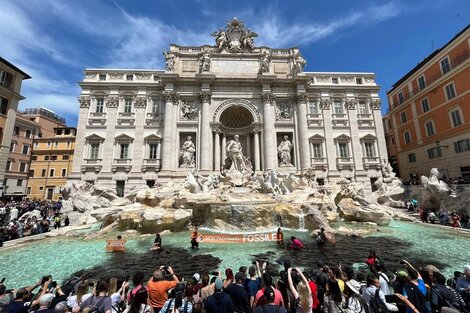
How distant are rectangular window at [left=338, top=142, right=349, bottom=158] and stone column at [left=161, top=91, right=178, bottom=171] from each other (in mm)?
20292

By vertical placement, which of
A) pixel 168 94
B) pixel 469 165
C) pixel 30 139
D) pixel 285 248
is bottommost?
pixel 285 248

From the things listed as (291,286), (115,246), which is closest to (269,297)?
(291,286)

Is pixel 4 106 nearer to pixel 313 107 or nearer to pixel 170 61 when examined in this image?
pixel 170 61

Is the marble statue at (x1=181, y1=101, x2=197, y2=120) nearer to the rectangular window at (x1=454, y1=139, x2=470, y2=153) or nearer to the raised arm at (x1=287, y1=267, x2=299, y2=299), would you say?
the raised arm at (x1=287, y1=267, x2=299, y2=299)

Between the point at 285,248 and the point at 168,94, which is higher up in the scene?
the point at 168,94

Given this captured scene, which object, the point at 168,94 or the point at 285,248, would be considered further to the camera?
the point at 168,94

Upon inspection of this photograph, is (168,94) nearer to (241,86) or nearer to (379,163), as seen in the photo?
(241,86)

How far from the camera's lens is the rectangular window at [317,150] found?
26.8 m

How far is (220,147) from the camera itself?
26.7 meters

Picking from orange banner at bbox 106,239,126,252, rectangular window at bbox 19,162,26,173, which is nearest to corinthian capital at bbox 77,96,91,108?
rectangular window at bbox 19,162,26,173

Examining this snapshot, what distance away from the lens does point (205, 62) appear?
1032 inches

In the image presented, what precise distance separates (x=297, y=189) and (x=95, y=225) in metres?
15.7

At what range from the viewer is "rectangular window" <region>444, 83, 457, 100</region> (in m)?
21.8

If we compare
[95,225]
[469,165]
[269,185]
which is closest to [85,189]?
[95,225]
